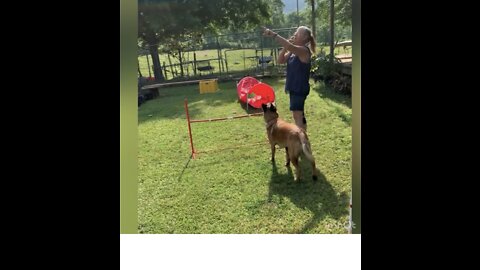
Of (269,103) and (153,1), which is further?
(269,103)

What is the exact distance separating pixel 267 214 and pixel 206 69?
48.2 inches

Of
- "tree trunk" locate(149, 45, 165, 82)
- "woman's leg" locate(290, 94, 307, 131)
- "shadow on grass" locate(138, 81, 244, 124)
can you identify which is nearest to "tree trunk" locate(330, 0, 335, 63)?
"woman's leg" locate(290, 94, 307, 131)

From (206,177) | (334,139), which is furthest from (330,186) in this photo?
(206,177)

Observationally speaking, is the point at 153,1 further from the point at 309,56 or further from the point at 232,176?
the point at 232,176

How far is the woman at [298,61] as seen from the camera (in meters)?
2.99

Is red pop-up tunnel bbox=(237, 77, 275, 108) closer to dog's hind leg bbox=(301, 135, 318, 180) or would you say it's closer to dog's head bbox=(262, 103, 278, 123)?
dog's head bbox=(262, 103, 278, 123)

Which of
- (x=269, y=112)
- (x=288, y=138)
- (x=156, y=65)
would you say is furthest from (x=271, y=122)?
(x=156, y=65)

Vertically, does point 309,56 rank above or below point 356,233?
above

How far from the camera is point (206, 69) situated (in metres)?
3.09

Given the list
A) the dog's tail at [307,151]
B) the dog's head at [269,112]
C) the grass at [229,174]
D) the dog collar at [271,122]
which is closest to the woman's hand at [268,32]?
the grass at [229,174]

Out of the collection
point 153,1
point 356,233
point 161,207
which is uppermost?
point 153,1

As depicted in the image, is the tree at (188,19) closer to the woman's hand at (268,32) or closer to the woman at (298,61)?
the woman's hand at (268,32)

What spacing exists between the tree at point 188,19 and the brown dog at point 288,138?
2.40ft

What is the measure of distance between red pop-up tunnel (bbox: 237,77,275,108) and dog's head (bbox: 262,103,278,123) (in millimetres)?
42
